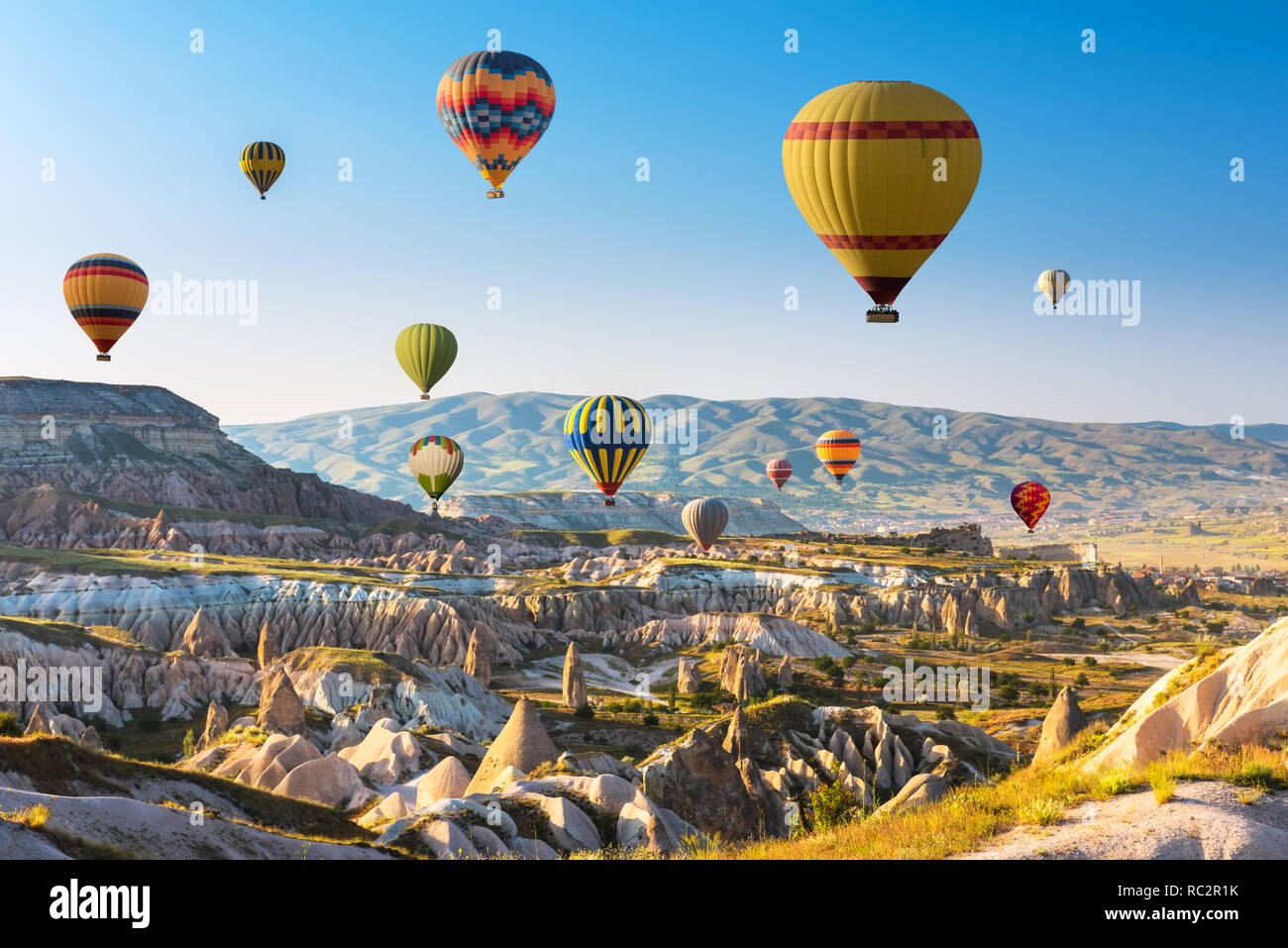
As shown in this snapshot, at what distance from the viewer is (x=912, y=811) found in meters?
22.9

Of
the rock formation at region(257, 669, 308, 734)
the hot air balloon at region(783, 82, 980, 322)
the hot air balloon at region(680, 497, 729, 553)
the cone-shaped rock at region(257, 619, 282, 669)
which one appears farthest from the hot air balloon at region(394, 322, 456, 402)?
the hot air balloon at region(783, 82, 980, 322)

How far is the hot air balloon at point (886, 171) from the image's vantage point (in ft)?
132

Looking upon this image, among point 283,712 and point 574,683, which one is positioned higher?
point 283,712

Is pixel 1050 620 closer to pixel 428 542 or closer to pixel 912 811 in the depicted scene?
pixel 428 542

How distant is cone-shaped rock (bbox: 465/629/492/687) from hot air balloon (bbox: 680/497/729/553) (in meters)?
36.2

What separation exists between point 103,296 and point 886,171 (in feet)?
262

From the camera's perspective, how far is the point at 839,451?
14562cm

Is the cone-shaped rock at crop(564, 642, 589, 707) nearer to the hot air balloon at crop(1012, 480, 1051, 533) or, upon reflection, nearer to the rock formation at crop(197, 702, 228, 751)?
the rock formation at crop(197, 702, 228, 751)

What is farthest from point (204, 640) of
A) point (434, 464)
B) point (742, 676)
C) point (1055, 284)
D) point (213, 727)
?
point (1055, 284)

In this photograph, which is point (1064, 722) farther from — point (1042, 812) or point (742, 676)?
point (742, 676)
